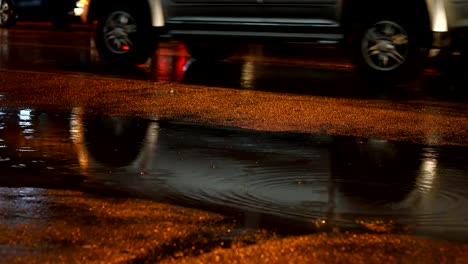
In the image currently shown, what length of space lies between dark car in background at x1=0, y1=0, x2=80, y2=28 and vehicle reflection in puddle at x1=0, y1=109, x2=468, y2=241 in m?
15.4

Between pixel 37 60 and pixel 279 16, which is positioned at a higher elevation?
pixel 279 16

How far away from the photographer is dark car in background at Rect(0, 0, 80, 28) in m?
24.1

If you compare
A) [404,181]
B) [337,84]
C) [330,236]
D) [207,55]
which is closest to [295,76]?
[337,84]

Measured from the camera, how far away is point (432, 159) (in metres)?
7.40

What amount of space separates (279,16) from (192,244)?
7.68 metres

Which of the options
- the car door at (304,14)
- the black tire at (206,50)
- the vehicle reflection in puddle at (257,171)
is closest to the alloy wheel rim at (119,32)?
the black tire at (206,50)

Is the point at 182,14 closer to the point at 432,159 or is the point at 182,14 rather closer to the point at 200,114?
the point at 200,114

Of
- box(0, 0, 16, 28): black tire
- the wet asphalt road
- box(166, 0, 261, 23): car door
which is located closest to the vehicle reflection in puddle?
the wet asphalt road

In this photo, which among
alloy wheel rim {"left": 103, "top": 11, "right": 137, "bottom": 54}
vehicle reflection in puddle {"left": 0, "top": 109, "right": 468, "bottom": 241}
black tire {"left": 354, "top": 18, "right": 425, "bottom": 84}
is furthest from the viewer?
alloy wheel rim {"left": 103, "top": 11, "right": 137, "bottom": 54}

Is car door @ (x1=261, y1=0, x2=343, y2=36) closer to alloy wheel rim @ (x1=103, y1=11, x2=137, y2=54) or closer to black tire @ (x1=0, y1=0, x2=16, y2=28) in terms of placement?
alloy wheel rim @ (x1=103, y1=11, x2=137, y2=54)

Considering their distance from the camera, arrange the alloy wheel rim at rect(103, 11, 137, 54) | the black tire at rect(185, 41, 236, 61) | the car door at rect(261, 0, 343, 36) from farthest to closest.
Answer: the black tire at rect(185, 41, 236, 61)
the alloy wheel rim at rect(103, 11, 137, 54)
the car door at rect(261, 0, 343, 36)

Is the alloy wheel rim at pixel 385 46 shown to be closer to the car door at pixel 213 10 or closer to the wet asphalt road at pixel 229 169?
→ the wet asphalt road at pixel 229 169

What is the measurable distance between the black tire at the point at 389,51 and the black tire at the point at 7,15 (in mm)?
15049

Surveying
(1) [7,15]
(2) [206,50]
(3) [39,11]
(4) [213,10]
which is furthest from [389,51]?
(1) [7,15]
